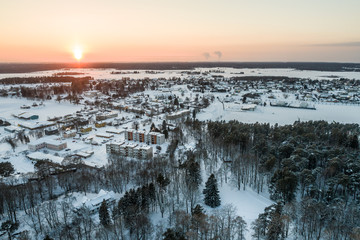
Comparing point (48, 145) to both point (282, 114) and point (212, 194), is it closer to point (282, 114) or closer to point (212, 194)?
point (212, 194)

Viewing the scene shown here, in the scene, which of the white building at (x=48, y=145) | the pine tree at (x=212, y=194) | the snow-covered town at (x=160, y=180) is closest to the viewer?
the snow-covered town at (x=160, y=180)

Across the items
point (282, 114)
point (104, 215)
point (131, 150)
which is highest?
point (282, 114)

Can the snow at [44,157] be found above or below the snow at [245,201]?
above

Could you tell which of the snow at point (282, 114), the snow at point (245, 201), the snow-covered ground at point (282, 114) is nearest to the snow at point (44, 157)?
the snow at point (245, 201)

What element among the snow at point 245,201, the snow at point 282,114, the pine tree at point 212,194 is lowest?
the snow at point 245,201

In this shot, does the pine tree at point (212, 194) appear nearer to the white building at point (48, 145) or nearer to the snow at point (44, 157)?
the snow at point (44, 157)

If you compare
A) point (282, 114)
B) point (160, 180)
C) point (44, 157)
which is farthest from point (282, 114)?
point (44, 157)

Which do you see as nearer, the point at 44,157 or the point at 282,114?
the point at 44,157

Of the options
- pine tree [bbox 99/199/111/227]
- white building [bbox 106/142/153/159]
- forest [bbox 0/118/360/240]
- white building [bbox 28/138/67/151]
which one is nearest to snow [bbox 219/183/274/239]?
forest [bbox 0/118/360/240]

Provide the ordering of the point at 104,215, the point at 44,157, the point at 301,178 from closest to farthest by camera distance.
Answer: the point at 104,215
the point at 301,178
the point at 44,157
